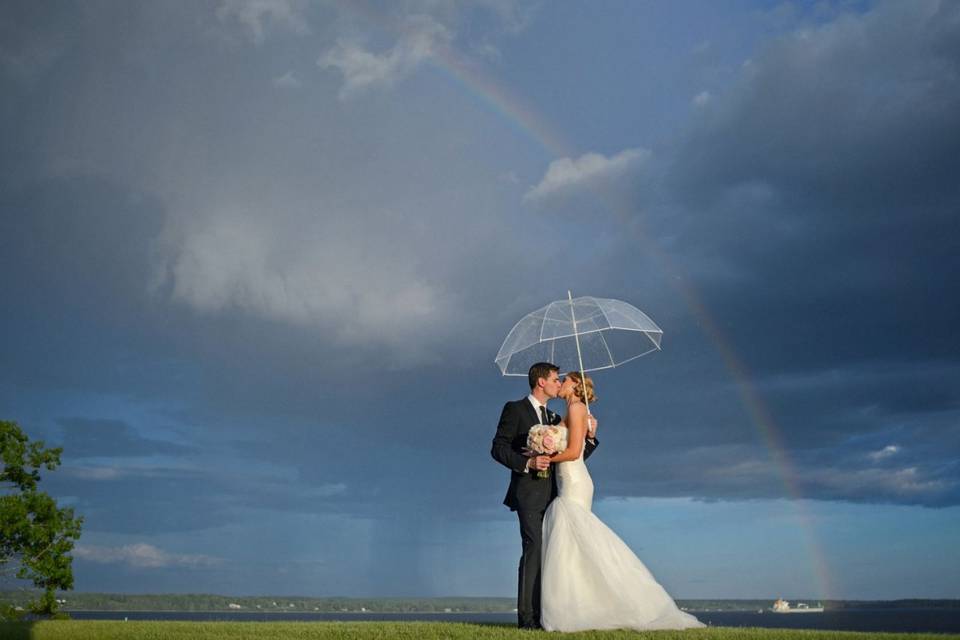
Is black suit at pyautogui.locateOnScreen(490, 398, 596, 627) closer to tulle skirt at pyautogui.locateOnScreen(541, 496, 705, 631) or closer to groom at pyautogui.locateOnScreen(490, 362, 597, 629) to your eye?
groom at pyautogui.locateOnScreen(490, 362, 597, 629)

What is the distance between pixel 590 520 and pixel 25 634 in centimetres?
980

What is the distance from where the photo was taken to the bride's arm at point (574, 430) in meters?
13.0

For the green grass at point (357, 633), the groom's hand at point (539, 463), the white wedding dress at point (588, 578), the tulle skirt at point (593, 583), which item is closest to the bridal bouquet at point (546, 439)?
the groom's hand at point (539, 463)

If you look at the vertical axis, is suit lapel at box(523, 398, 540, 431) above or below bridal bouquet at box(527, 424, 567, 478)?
above

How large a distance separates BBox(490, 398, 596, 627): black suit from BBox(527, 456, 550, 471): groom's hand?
100 mm

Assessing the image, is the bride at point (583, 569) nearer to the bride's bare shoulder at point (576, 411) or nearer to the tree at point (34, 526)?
the bride's bare shoulder at point (576, 411)

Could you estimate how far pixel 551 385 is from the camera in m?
13.4

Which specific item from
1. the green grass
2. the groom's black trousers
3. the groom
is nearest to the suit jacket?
the groom

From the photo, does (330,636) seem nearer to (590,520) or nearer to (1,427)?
(590,520)

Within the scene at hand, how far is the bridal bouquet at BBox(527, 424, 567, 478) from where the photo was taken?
41.7 feet

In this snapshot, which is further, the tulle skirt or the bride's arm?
the bride's arm

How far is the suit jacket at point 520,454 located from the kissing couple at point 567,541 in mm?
15

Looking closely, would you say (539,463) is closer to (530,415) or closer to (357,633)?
(530,415)

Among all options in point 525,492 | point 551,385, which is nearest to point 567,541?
point 525,492
